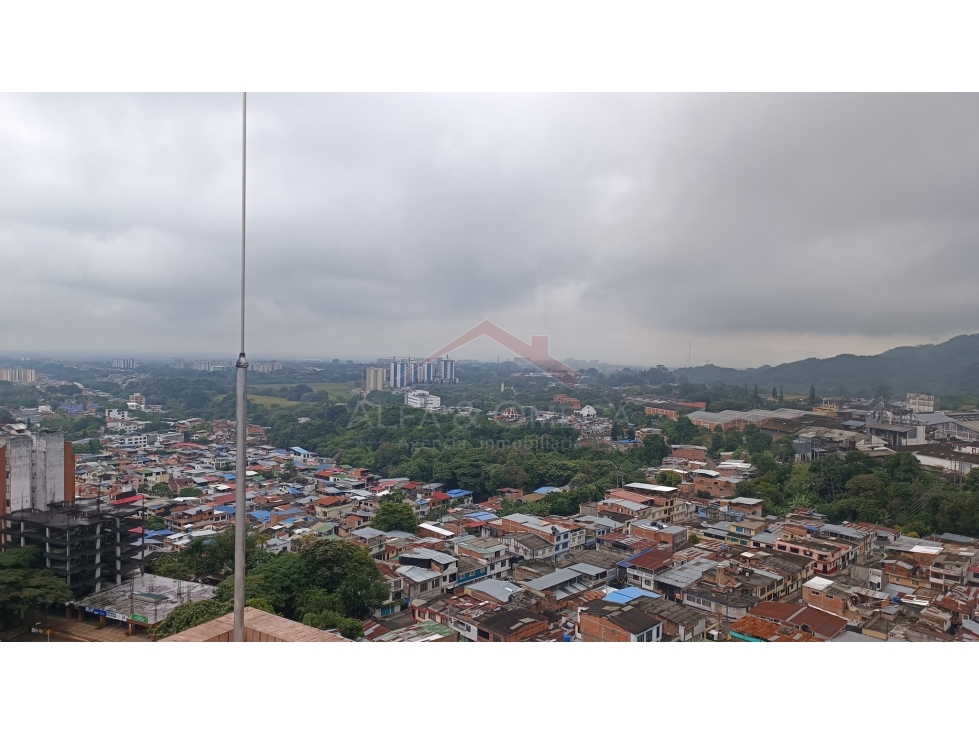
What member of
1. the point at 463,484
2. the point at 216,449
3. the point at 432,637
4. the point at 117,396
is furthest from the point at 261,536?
the point at 117,396

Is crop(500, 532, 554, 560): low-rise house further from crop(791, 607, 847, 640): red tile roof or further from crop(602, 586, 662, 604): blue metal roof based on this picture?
crop(791, 607, 847, 640): red tile roof

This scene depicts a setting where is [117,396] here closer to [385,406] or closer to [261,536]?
[385,406]

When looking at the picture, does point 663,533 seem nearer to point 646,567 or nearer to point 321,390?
point 646,567

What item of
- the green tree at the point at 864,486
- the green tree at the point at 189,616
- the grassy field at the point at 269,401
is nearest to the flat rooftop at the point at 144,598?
the green tree at the point at 189,616

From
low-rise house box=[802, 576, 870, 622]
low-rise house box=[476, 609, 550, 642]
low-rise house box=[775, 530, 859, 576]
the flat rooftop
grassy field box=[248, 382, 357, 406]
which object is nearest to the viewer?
low-rise house box=[476, 609, 550, 642]

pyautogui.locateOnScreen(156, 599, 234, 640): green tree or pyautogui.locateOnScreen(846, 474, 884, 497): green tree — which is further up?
pyautogui.locateOnScreen(846, 474, 884, 497): green tree

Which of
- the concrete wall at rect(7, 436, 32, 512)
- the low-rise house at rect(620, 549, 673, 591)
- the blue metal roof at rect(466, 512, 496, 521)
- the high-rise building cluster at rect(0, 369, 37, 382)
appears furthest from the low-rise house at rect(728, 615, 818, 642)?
the high-rise building cluster at rect(0, 369, 37, 382)

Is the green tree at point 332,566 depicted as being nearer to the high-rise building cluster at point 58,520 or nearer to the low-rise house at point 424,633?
the low-rise house at point 424,633
